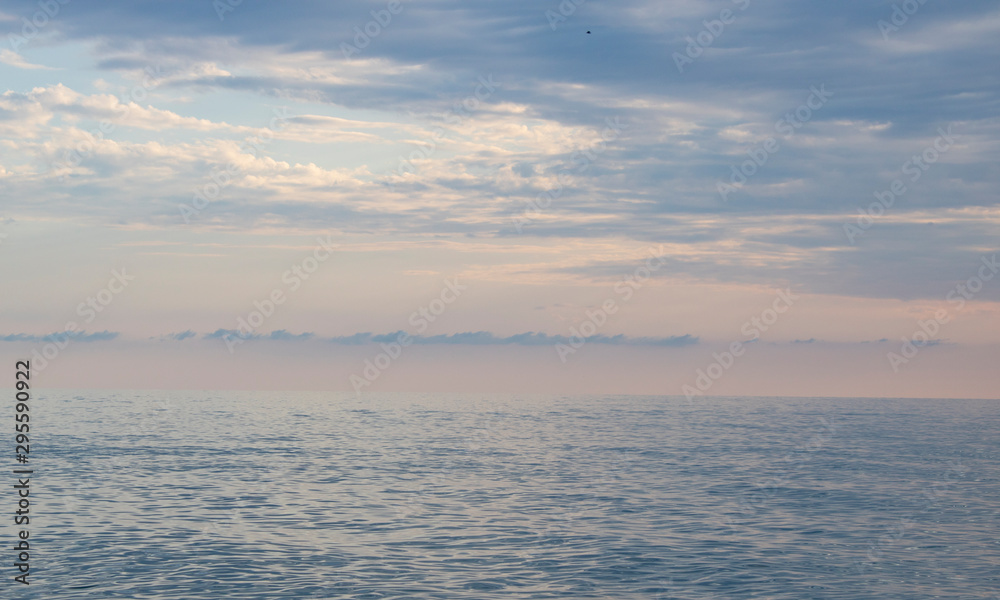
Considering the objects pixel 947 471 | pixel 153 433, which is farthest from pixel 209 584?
pixel 153 433

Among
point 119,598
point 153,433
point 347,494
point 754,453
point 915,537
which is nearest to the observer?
point 119,598

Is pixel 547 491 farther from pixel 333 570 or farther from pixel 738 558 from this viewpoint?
pixel 333 570

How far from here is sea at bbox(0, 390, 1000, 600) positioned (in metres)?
27.8

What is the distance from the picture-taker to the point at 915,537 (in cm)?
3619

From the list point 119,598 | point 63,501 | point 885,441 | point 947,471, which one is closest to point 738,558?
point 119,598

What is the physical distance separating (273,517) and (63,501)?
42.2 feet

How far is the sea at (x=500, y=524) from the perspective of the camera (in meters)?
27.8

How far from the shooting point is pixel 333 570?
1153 inches

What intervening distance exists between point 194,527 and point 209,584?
10116mm

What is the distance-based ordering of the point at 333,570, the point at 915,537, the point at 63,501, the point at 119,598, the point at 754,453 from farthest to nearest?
the point at 754,453 → the point at 63,501 → the point at 915,537 → the point at 333,570 → the point at 119,598

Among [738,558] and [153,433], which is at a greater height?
[153,433]

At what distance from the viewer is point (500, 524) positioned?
38125 mm

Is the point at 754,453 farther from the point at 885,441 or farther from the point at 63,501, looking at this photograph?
the point at 63,501

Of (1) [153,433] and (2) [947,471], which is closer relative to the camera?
(2) [947,471]
